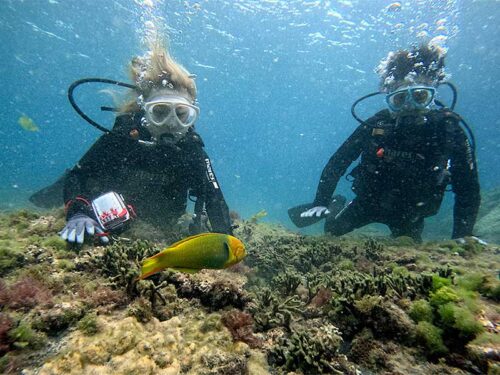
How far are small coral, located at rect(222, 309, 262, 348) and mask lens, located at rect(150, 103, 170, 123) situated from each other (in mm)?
4338

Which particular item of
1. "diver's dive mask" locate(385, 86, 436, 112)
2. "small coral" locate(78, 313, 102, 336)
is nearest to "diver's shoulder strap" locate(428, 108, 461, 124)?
"diver's dive mask" locate(385, 86, 436, 112)

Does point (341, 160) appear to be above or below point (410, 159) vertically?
above

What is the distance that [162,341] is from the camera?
7.31ft

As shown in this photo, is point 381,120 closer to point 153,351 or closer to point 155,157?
point 155,157

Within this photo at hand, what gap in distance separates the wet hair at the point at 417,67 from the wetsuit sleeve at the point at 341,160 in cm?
152

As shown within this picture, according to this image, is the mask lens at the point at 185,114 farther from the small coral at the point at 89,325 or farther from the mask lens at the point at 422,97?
the mask lens at the point at 422,97

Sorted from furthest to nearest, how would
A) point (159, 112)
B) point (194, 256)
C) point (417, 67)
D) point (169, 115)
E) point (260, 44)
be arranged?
point (260, 44)
point (417, 67)
point (159, 112)
point (169, 115)
point (194, 256)

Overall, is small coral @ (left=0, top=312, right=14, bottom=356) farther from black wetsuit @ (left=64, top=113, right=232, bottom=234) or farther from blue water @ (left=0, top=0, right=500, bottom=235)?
blue water @ (left=0, top=0, right=500, bottom=235)

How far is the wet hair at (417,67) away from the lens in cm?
762

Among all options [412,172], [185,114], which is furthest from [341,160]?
[185,114]

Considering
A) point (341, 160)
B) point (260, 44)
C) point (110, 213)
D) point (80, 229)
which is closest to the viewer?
point (80, 229)

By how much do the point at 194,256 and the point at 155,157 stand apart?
14.7 ft

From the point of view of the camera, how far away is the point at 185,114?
5883 millimetres

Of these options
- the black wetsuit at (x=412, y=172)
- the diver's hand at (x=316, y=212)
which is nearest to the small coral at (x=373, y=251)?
the diver's hand at (x=316, y=212)
